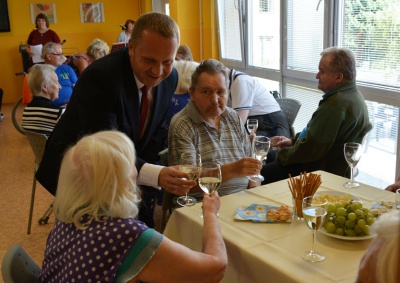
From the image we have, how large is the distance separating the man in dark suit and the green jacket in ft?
4.03

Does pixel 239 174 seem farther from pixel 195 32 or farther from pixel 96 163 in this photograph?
pixel 195 32

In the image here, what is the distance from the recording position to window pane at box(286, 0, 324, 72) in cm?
448

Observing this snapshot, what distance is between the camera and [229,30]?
6684 mm

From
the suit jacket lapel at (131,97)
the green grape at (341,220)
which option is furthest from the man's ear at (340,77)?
the green grape at (341,220)

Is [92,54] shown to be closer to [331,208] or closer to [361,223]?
[331,208]

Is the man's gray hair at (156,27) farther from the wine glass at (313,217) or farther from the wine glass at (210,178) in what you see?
the wine glass at (313,217)

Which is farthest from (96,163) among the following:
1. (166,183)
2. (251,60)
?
(251,60)

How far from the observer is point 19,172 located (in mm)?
5324

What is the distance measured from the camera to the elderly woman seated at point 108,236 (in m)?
1.33

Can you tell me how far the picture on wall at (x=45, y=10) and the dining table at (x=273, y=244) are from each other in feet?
30.7

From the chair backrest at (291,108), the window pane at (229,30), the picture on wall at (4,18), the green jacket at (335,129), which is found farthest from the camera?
the picture on wall at (4,18)

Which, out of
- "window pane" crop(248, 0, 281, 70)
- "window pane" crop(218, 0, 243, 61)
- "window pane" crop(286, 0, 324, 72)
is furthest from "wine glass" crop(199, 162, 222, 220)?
"window pane" crop(218, 0, 243, 61)

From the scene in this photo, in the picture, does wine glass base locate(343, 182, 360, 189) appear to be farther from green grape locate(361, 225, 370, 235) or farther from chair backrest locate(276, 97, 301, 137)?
chair backrest locate(276, 97, 301, 137)

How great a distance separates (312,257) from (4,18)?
32.5 feet
